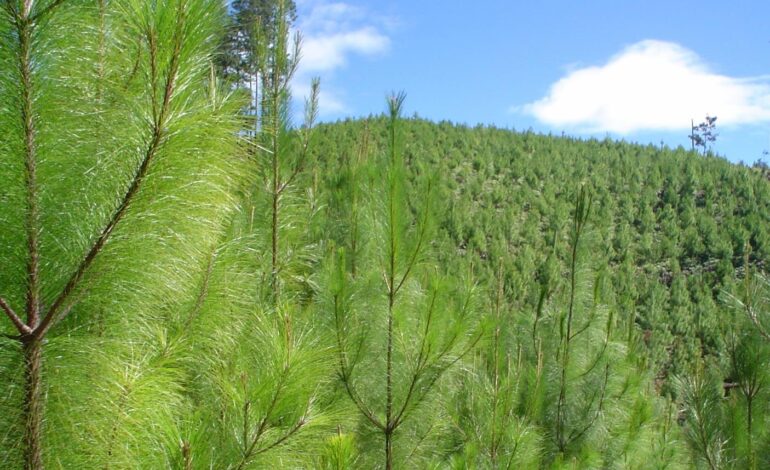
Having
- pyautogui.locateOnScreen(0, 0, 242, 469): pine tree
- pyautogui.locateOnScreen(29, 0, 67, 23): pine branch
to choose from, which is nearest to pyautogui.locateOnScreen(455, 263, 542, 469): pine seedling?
pyautogui.locateOnScreen(0, 0, 242, 469): pine tree

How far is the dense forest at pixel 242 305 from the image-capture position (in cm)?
132

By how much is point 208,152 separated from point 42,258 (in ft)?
1.49

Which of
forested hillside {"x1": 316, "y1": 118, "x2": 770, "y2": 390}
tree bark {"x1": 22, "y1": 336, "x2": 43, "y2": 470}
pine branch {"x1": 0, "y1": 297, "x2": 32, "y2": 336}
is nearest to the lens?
pine branch {"x1": 0, "y1": 297, "x2": 32, "y2": 336}

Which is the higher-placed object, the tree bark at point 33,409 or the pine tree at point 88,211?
the pine tree at point 88,211

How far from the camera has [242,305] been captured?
9.02ft

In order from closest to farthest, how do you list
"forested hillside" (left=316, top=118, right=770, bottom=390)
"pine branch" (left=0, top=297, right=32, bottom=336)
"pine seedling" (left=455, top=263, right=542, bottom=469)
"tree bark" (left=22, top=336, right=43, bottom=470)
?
"pine branch" (left=0, top=297, right=32, bottom=336) → "tree bark" (left=22, top=336, right=43, bottom=470) → "pine seedling" (left=455, top=263, right=542, bottom=469) → "forested hillside" (left=316, top=118, right=770, bottom=390)

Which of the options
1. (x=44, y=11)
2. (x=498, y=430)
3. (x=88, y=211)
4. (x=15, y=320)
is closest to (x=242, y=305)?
(x=88, y=211)

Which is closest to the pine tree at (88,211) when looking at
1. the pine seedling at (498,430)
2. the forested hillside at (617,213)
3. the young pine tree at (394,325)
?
the young pine tree at (394,325)

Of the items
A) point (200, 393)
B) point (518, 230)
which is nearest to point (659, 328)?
point (518, 230)

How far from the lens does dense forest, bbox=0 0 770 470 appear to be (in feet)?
4.33

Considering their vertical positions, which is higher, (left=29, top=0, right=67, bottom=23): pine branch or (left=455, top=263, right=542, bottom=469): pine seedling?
(left=29, top=0, right=67, bottom=23): pine branch

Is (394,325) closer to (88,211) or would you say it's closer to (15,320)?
(88,211)

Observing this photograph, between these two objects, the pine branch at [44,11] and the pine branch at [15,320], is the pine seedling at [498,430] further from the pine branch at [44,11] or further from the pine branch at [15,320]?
the pine branch at [44,11]

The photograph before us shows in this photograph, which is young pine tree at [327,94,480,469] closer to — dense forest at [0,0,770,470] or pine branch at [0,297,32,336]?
dense forest at [0,0,770,470]
